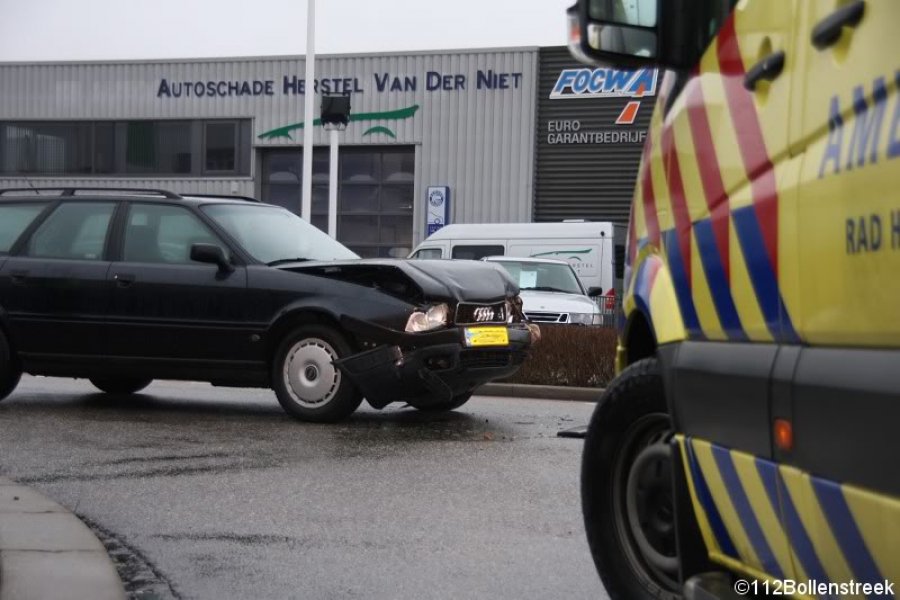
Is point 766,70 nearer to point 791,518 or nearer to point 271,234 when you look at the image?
point 791,518

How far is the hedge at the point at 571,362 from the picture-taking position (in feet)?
45.5

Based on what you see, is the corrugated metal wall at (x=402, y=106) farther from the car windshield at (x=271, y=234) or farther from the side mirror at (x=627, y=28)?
the side mirror at (x=627, y=28)

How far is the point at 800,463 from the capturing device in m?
2.60

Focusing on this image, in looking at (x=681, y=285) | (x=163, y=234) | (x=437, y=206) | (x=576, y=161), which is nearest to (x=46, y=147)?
(x=437, y=206)

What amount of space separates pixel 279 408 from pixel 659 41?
7733mm

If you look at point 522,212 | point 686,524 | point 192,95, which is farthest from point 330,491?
point 192,95

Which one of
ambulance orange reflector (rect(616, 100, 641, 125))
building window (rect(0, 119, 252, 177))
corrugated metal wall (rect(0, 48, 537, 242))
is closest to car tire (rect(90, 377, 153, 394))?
corrugated metal wall (rect(0, 48, 537, 242))

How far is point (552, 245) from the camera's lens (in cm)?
2175

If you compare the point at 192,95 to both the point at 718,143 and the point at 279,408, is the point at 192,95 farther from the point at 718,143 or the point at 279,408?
the point at 718,143

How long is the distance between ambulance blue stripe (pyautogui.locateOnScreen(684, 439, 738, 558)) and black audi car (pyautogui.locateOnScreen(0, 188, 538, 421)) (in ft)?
18.8

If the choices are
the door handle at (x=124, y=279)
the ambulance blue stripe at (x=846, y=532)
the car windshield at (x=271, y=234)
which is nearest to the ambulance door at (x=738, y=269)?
the ambulance blue stripe at (x=846, y=532)

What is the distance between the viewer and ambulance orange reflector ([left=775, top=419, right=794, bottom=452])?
263 cm

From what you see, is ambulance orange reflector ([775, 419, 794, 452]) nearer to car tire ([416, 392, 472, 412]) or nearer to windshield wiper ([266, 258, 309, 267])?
windshield wiper ([266, 258, 309, 267])

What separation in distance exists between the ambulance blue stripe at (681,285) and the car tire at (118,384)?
842 cm
